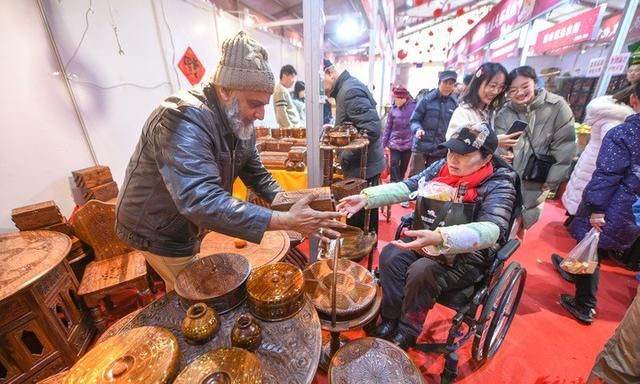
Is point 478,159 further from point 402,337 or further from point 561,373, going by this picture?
point 561,373

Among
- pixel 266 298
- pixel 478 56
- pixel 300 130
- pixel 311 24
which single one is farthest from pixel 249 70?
pixel 478 56

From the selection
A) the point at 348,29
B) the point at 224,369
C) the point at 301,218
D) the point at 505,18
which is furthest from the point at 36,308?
the point at 505,18

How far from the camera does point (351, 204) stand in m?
1.90

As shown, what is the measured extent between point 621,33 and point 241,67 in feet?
18.0

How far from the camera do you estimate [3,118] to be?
2.33m

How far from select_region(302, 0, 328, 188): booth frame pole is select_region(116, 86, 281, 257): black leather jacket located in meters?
0.59

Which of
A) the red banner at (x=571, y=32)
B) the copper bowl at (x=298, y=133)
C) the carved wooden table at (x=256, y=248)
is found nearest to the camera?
the carved wooden table at (x=256, y=248)

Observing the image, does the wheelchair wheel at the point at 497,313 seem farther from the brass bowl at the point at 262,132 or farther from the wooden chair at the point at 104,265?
the brass bowl at the point at 262,132

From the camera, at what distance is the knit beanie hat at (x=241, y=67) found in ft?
3.84

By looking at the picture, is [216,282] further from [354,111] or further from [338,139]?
[354,111]

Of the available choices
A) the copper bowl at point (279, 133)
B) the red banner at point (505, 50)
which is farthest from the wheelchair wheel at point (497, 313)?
the red banner at point (505, 50)

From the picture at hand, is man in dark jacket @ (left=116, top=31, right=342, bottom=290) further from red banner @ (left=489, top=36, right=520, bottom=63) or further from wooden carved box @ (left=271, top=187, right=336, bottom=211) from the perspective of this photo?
red banner @ (left=489, top=36, right=520, bottom=63)

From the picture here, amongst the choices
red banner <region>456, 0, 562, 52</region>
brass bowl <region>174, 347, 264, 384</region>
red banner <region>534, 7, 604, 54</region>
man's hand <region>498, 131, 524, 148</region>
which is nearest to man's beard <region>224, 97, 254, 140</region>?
brass bowl <region>174, 347, 264, 384</region>

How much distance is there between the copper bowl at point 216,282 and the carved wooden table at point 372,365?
609 mm
